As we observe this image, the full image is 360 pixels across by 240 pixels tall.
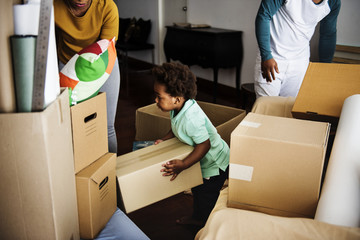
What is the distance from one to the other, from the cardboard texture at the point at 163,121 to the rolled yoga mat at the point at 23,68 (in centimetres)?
126

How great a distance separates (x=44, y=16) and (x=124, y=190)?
71cm

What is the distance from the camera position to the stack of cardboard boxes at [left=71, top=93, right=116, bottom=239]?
1027 millimetres

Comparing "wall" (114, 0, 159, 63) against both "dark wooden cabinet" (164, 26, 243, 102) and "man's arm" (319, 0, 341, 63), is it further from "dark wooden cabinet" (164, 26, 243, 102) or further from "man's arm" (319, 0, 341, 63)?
"man's arm" (319, 0, 341, 63)

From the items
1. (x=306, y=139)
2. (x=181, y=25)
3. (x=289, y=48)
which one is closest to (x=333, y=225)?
(x=306, y=139)

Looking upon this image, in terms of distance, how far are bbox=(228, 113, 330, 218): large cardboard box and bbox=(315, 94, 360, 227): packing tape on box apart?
4 cm

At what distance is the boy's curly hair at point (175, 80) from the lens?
60.9 inches

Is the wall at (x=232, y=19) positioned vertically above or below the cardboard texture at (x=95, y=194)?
above

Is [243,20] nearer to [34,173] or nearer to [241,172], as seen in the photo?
[241,172]

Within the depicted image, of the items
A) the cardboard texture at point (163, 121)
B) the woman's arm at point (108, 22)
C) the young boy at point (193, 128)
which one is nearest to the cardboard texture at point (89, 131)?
the young boy at point (193, 128)

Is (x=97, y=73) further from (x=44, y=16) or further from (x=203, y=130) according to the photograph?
(x=203, y=130)

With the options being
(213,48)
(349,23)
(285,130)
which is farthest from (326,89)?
(213,48)

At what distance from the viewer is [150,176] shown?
1312 millimetres

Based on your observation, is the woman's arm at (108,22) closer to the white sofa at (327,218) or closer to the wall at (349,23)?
the white sofa at (327,218)

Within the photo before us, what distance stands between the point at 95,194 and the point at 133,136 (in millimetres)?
1933
